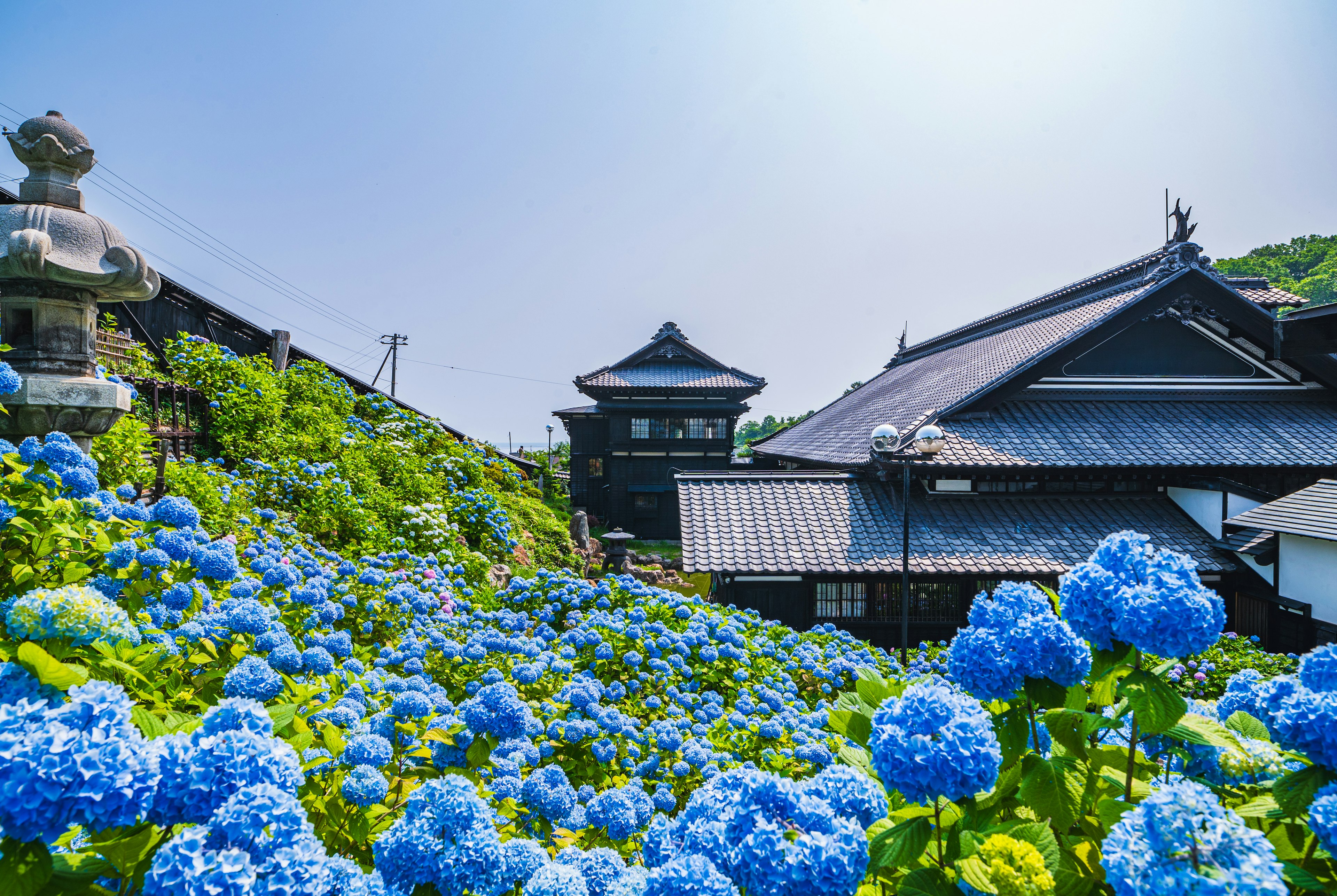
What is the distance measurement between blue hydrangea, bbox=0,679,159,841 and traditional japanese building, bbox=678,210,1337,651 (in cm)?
760

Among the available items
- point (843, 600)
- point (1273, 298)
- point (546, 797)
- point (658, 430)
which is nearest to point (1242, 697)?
point (546, 797)

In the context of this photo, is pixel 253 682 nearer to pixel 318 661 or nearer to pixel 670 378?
pixel 318 661

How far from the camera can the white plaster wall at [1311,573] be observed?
8.00 metres

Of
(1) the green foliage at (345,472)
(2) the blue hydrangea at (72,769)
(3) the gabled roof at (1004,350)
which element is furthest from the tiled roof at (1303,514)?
(2) the blue hydrangea at (72,769)

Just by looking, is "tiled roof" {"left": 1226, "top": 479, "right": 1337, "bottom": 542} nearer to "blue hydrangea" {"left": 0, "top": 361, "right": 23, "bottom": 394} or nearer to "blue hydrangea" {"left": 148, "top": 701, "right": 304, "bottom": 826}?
"blue hydrangea" {"left": 148, "top": 701, "right": 304, "bottom": 826}

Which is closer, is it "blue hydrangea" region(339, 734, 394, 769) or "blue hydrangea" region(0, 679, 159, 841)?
"blue hydrangea" region(0, 679, 159, 841)

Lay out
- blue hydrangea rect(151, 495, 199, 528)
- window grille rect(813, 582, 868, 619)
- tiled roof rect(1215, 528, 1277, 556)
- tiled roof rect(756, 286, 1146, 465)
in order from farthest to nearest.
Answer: tiled roof rect(756, 286, 1146, 465), window grille rect(813, 582, 868, 619), tiled roof rect(1215, 528, 1277, 556), blue hydrangea rect(151, 495, 199, 528)

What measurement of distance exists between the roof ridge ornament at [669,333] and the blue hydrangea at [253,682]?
73.3ft

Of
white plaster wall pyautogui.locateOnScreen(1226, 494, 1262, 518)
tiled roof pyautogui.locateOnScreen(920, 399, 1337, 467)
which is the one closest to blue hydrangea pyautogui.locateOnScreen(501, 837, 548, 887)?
tiled roof pyautogui.locateOnScreen(920, 399, 1337, 467)

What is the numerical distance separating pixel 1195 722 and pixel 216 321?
51.5ft

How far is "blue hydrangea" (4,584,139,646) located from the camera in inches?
73.1

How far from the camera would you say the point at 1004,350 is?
14.7 meters

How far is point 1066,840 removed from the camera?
1.62 m

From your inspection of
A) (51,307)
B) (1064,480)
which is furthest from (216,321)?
(1064,480)
